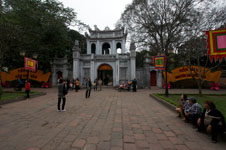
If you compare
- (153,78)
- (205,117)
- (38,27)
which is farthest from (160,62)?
(38,27)

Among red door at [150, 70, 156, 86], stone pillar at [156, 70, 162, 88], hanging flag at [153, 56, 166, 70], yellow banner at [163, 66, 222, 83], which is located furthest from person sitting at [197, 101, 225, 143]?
red door at [150, 70, 156, 86]

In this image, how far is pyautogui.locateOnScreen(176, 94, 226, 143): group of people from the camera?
10.2ft

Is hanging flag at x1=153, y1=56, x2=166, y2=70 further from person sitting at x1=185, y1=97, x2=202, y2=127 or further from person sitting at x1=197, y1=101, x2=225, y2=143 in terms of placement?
person sitting at x1=197, y1=101, x2=225, y2=143

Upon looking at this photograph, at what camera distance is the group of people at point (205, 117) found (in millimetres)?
3123

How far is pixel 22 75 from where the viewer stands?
19375 millimetres

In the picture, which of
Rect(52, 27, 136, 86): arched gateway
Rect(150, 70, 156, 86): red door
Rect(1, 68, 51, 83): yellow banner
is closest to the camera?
Rect(52, 27, 136, 86): arched gateway

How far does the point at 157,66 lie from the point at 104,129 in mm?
9701

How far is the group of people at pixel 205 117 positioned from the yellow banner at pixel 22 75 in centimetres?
1993

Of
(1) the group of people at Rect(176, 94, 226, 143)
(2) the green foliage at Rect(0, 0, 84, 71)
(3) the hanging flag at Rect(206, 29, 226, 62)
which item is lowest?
(1) the group of people at Rect(176, 94, 226, 143)

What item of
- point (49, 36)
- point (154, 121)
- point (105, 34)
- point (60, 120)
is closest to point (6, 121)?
point (60, 120)

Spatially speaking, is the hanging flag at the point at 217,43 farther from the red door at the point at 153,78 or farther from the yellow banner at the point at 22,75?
the yellow banner at the point at 22,75

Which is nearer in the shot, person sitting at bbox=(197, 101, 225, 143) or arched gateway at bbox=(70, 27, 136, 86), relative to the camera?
person sitting at bbox=(197, 101, 225, 143)

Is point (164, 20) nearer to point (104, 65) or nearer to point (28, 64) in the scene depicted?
point (104, 65)

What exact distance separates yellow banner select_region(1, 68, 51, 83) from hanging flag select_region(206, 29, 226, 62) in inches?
798
